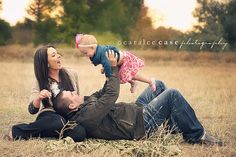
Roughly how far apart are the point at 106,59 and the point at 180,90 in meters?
4.19

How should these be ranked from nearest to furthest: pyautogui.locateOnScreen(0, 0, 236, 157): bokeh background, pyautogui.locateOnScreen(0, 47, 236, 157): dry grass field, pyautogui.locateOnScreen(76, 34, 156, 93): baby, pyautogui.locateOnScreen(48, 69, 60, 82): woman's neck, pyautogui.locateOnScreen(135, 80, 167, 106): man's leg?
1. pyautogui.locateOnScreen(0, 47, 236, 157): dry grass field
2. pyautogui.locateOnScreen(76, 34, 156, 93): baby
3. pyautogui.locateOnScreen(48, 69, 60, 82): woman's neck
4. pyautogui.locateOnScreen(135, 80, 167, 106): man's leg
5. pyautogui.locateOnScreen(0, 0, 236, 157): bokeh background

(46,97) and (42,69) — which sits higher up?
(42,69)

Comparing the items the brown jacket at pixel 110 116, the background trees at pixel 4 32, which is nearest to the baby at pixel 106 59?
the brown jacket at pixel 110 116

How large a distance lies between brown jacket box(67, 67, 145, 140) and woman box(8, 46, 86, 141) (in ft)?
0.41

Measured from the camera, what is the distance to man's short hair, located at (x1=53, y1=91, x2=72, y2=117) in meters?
4.75

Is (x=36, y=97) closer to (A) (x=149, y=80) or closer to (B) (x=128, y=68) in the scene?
(B) (x=128, y=68)

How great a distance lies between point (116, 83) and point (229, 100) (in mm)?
3458

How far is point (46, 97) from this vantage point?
4824 mm

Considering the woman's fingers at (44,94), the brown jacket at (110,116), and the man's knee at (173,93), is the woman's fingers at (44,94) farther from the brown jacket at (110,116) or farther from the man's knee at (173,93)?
the man's knee at (173,93)

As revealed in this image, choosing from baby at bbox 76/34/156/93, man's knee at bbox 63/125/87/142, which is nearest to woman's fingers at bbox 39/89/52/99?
man's knee at bbox 63/125/87/142

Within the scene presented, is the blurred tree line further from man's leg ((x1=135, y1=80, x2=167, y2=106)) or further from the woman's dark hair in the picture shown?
the woman's dark hair

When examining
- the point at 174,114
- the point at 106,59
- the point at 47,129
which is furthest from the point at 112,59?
the point at 47,129

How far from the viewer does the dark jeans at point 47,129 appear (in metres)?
4.77

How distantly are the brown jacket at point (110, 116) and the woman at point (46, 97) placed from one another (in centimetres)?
13
